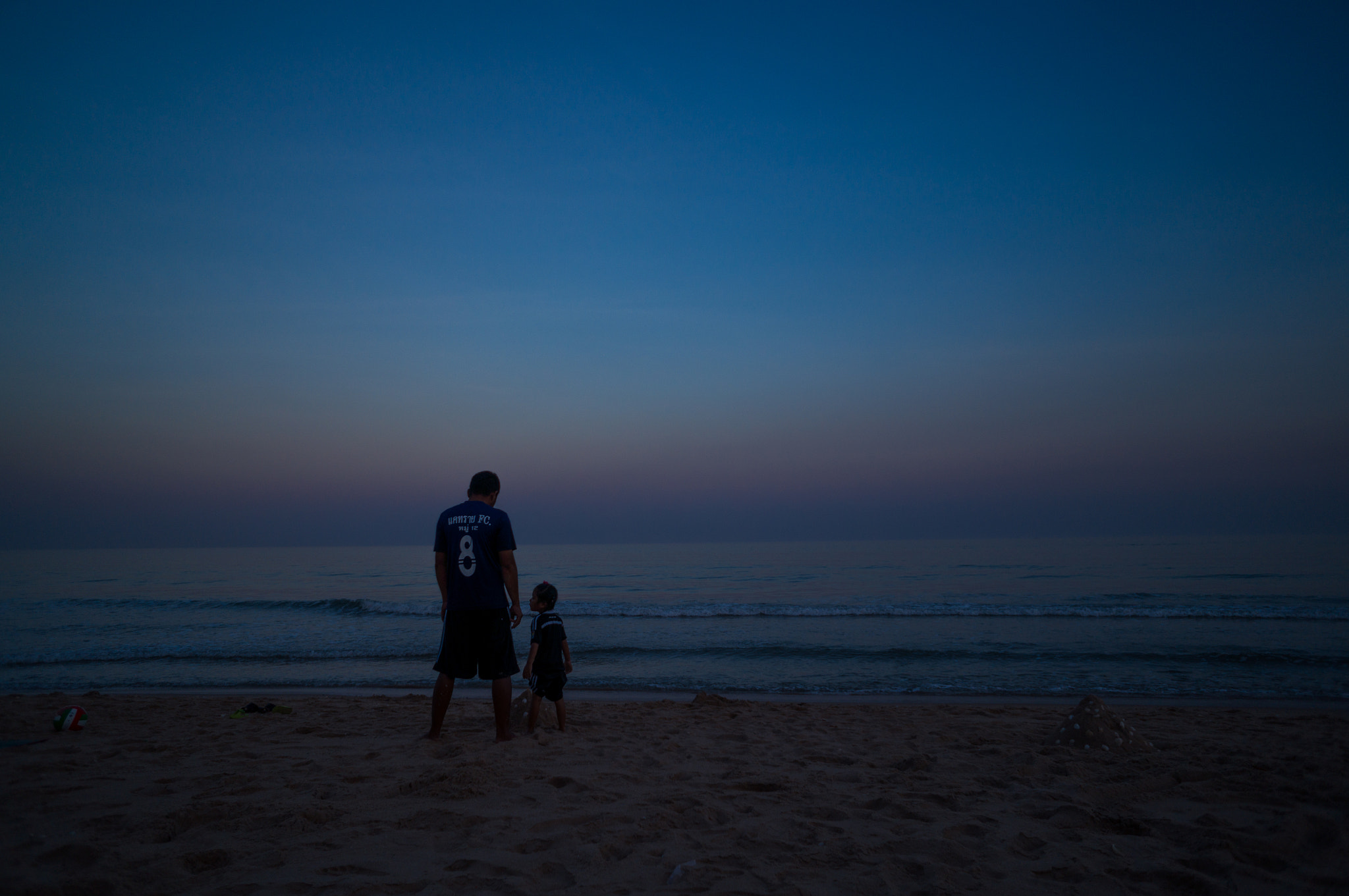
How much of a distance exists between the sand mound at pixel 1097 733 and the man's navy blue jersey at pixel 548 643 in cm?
408

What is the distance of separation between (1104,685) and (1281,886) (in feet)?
25.5

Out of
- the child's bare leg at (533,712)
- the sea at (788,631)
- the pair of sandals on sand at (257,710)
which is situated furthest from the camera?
the sea at (788,631)

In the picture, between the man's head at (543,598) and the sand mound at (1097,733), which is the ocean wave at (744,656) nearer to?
the man's head at (543,598)

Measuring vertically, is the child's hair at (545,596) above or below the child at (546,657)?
above

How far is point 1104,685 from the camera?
30.5ft

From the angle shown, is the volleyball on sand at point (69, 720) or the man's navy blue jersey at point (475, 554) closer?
the man's navy blue jersey at point (475, 554)

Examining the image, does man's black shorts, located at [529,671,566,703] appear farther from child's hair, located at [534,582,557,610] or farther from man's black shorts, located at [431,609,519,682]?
man's black shorts, located at [431,609,519,682]

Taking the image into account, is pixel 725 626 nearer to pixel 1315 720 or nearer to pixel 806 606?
pixel 806 606

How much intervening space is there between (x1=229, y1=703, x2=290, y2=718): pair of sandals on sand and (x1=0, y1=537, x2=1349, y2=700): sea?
2784 mm

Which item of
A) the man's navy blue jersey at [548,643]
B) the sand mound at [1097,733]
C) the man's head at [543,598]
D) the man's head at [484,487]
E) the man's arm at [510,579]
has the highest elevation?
the man's head at [484,487]

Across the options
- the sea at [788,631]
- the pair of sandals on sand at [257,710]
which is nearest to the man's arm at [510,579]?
the pair of sandals on sand at [257,710]

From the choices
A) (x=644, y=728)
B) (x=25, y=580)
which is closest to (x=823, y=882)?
(x=644, y=728)

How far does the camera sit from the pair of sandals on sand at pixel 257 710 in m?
6.75

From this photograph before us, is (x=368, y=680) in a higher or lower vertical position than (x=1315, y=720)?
lower
